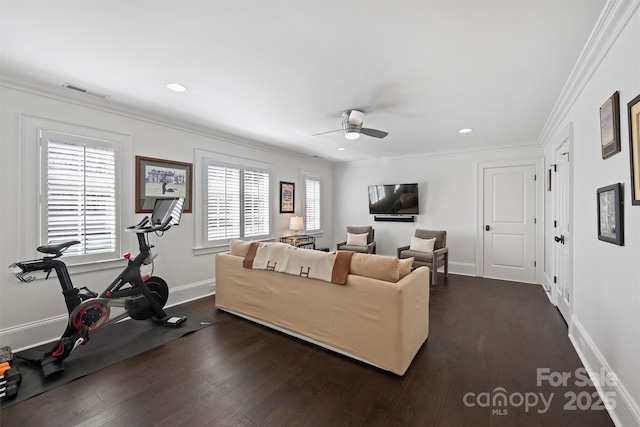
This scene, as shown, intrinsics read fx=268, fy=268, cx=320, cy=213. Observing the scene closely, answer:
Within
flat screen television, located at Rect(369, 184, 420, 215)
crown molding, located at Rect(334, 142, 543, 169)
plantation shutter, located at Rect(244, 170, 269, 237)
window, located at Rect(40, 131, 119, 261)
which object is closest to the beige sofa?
window, located at Rect(40, 131, 119, 261)

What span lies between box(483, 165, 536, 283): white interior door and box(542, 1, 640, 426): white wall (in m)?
2.38

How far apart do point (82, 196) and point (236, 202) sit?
2021 mm

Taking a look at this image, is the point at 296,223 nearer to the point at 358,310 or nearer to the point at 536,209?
the point at 358,310

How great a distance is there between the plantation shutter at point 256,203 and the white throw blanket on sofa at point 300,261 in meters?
1.68

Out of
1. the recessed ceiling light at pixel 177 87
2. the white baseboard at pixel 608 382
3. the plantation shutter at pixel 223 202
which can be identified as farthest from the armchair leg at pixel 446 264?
the recessed ceiling light at pixel 177 87

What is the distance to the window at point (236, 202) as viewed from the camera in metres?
4.20

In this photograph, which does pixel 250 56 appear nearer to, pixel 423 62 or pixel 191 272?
pixel 423 62

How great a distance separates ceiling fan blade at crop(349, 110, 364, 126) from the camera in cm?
316

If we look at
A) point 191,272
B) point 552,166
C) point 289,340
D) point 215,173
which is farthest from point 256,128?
point 552,166

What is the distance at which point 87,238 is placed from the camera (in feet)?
9.61

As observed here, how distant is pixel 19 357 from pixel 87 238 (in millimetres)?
1151

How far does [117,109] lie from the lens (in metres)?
3.14

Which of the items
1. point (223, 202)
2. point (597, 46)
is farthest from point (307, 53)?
point (223, 202)

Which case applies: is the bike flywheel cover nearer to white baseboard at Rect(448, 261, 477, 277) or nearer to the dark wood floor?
the dark wood floor
